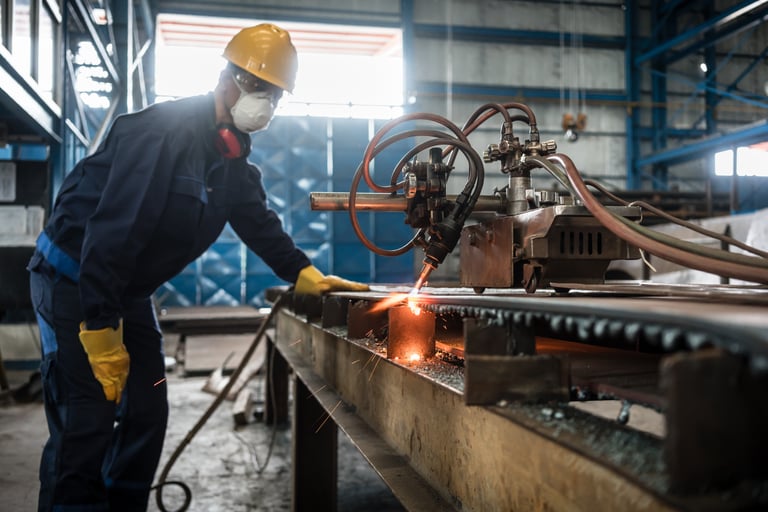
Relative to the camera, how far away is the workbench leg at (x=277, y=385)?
441 cm

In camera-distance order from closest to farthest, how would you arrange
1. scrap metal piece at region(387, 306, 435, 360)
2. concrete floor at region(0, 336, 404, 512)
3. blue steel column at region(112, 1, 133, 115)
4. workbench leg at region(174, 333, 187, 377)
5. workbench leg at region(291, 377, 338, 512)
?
scrap metal piece at region(387, 306, 435, 360)
workbench leg at region(291, 377, 338, 512)
concrete floor at region(0, 336, 404, 512)
workbench leg at region(174, 333, 187, 377)
blue steel column at region(112, 1, 133, 115)

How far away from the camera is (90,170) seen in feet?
6.66

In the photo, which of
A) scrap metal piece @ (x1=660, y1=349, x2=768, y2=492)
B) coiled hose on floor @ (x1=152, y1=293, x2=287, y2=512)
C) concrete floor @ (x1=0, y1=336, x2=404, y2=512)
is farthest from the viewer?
concrete floor @ (x1=0, y1=336, x2=404, y2=512)

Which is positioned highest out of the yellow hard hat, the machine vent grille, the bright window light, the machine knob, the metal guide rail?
the bright window light

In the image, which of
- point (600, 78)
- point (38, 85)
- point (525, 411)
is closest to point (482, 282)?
point (525, 411)

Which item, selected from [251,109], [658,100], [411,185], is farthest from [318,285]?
[658,100]

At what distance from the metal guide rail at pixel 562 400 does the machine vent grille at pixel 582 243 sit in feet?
0.32

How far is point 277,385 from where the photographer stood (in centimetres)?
457

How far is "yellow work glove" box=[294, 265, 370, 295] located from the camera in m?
2.40

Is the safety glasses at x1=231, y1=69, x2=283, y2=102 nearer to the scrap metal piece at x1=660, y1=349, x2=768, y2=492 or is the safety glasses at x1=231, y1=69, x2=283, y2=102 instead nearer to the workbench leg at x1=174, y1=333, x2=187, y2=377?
the scrap metal piece at x1=660, y1=349, x2=768, y2=492

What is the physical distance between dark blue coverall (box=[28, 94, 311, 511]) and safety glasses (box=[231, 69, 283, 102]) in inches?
5.3

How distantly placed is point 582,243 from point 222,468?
303cm

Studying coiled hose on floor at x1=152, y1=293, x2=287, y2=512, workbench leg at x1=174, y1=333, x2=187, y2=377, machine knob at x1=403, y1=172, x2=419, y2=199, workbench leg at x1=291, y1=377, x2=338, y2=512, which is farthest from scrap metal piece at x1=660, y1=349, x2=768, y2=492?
workbench leg at x1=174, y1=333, x2=187, y2=377

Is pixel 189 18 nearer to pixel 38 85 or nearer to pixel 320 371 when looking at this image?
pixel 38 85
